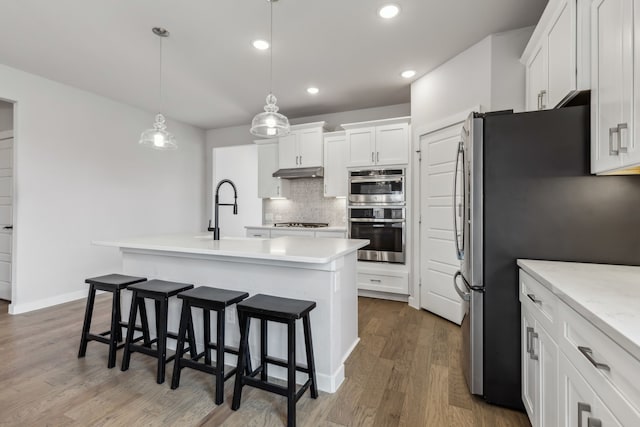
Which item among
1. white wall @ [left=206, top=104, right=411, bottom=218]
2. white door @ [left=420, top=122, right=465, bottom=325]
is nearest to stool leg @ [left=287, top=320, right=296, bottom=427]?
white door @ [left=420, top=122, right=465, bottom=325]

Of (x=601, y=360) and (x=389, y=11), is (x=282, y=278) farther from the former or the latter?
(x=389, y=11)

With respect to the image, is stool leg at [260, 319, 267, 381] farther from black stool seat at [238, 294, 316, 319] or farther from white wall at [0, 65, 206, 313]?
white wall at [0, 65, 206, 313]

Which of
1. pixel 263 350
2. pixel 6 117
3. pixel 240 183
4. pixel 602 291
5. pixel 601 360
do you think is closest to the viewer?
pixel 601 360

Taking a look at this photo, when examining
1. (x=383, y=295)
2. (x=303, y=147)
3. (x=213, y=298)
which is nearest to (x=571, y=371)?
(x=213, y=298)

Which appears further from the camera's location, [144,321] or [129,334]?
[144,321]

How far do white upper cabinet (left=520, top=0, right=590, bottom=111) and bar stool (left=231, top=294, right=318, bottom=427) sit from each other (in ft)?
6.55

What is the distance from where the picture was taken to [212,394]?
2.03 meters

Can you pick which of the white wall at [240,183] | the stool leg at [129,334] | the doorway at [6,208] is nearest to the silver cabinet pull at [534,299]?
the stool leg at [129,334]

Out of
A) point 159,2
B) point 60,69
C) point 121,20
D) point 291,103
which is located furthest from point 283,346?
point 60,69

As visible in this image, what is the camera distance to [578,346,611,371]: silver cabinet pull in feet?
2.94

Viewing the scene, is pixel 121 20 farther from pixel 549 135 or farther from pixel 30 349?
pixel 549 135

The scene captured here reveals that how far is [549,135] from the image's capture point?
68.9 inches

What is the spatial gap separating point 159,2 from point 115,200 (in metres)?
3.14

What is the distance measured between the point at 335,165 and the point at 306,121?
1.22m
